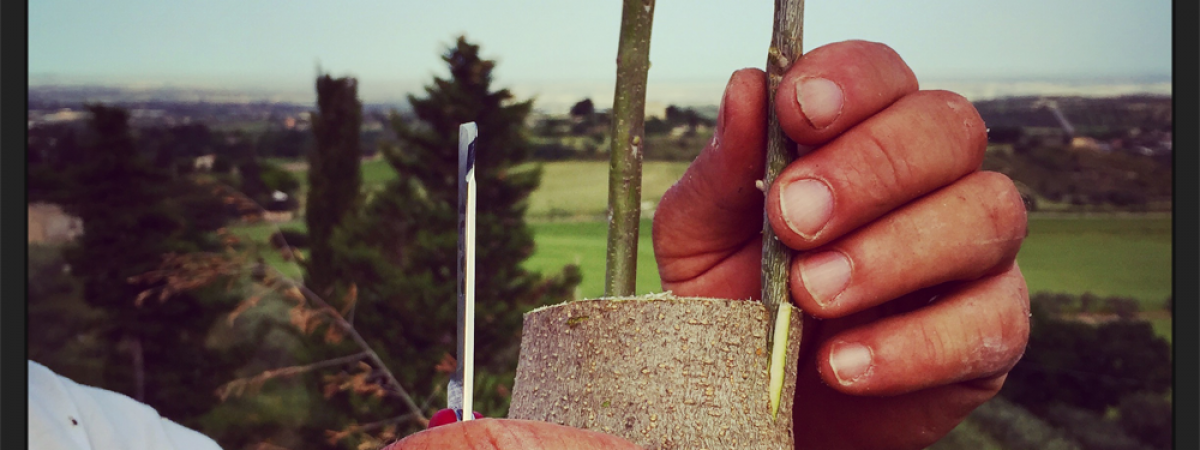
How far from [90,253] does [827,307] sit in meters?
8.61

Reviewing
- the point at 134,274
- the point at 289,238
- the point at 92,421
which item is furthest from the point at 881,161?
the point at 134,274

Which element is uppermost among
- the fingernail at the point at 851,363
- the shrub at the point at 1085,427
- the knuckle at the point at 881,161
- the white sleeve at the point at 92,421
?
the knuckle at the point at 881,161

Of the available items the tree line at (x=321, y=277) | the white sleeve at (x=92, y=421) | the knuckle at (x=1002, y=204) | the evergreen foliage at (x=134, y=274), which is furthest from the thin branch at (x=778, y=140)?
the evergreen foliage at (x=134, y=274)

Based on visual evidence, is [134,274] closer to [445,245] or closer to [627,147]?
[445,245]

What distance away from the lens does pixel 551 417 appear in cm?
96

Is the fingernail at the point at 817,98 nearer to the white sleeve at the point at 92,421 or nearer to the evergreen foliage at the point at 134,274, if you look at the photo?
the white sleeve at the point at 92,421

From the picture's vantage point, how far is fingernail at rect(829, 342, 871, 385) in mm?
1066

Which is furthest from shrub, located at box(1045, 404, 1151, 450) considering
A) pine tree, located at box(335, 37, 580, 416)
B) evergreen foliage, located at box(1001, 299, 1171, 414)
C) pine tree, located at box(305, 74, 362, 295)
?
pine tree, located at box(305, 74, 362, 295)

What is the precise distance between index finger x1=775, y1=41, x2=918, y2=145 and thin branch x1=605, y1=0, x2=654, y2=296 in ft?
0.68

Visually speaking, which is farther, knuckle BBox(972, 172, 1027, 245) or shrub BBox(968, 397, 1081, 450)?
shrub BBox(968, 397, 1081, 450)

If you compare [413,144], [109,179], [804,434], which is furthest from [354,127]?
[804,434]

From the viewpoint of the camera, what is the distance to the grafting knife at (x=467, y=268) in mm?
638

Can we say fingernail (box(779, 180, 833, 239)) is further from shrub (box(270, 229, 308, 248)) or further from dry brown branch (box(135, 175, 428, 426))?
shrub (box(270, 229, 308, 248))

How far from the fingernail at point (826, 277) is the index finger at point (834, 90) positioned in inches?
5.7
